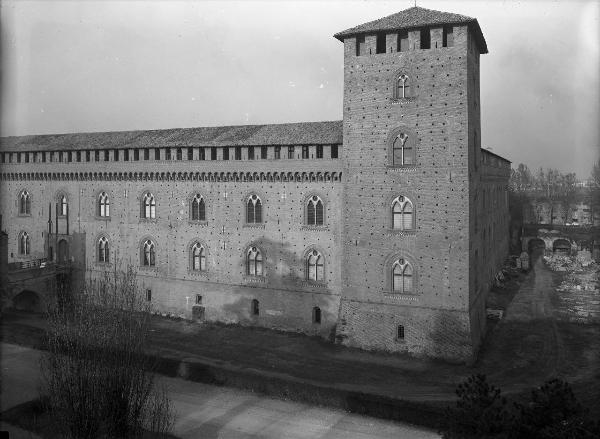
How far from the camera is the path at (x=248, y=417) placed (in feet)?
50.3

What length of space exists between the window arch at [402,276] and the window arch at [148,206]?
13215 millimetres

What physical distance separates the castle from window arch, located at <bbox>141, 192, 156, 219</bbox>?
4.2 inches

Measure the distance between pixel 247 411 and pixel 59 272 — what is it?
17673 mm

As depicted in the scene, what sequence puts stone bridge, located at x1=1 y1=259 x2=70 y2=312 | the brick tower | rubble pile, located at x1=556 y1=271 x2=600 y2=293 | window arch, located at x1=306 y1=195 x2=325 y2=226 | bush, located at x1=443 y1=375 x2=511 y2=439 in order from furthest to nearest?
1. rubble pile, located at x1=556 y1=271 x2=600 y2=293
2. stone bridge, located at x1=1 y1=259 x2=70 y2=312
3. window arch, located at x1=306 y1=195 x2=325 y2=226
4. the brick tower
5. bush, located at x1=443 y1=375 x2=511 y2=439

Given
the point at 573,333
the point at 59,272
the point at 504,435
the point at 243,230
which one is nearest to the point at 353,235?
the point at 243,230

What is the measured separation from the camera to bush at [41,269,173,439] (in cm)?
1220

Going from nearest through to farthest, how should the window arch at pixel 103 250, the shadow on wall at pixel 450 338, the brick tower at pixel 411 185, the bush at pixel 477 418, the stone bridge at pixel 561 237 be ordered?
1. the bush at pixel 477 418
2. the shadow on wall at pixel 450 338
3. the brick tower at pixel 411 185
4. the window arch at pixel 103 250
5. the stone bridge at pixel 561 237

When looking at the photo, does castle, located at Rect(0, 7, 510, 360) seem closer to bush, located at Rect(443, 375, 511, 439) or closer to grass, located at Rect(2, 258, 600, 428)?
grass, located at Rect(2, 258, 600, 428)

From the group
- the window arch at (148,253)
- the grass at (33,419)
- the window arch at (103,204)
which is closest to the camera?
the grass at (33,419)

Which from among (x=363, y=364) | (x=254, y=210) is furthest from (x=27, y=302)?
(x=363, y=364)

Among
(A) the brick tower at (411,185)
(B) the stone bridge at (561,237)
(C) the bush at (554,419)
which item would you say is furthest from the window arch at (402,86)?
(B) the stone bridge at (561,237)

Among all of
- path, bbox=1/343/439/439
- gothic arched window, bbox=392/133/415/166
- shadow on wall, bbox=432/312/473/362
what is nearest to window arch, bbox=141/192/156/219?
path, bbox=1/343/439/439

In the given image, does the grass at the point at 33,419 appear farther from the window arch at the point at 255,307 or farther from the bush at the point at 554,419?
the window arch at the point at 255,307

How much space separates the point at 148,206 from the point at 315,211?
953 cm
